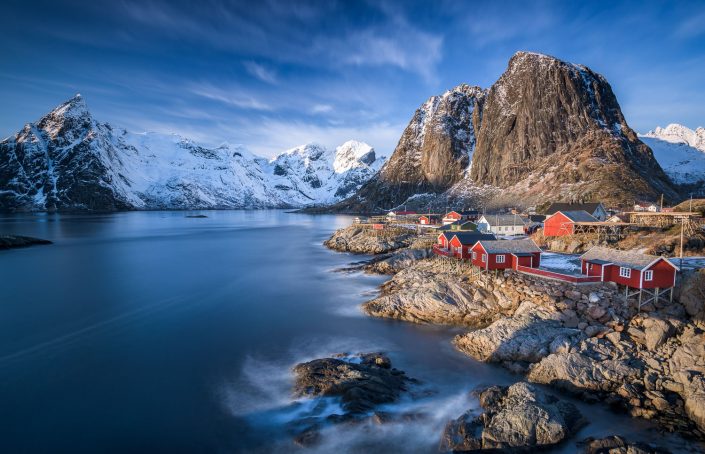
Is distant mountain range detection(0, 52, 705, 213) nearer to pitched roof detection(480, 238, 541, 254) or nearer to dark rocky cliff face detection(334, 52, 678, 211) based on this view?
dark rocky cliff face detection(334, 52, 678, 211)

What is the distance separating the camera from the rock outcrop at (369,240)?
6109cm

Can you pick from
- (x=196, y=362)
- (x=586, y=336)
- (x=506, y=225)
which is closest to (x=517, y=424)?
(x=586, y=336)

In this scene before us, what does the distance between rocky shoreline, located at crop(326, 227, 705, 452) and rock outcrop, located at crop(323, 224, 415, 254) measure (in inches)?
1189

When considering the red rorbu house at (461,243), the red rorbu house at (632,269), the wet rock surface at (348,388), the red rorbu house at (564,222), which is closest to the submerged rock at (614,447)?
the wet rock surface at (348,388)

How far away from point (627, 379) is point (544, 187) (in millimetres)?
109350

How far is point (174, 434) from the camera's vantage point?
49.5 feet

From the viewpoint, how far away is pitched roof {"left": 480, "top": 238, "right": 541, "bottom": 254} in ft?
99.6

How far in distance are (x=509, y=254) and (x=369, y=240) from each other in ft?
116

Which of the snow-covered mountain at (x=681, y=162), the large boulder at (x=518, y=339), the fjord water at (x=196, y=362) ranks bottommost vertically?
the fjord water at (x=196, y=362)

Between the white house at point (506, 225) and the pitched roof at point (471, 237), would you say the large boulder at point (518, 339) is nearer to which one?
the pitched roof at point (471, 237)

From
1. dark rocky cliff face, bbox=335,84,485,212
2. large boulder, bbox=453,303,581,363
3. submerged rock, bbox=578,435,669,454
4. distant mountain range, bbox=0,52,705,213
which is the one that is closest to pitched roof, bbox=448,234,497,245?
large boulder, bbox=453,303,581,363

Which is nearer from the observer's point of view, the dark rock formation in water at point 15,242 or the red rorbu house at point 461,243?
the red rorbu house at point 461,243

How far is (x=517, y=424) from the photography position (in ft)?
46.0

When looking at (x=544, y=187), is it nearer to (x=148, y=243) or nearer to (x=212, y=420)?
(x=148, y=243)
